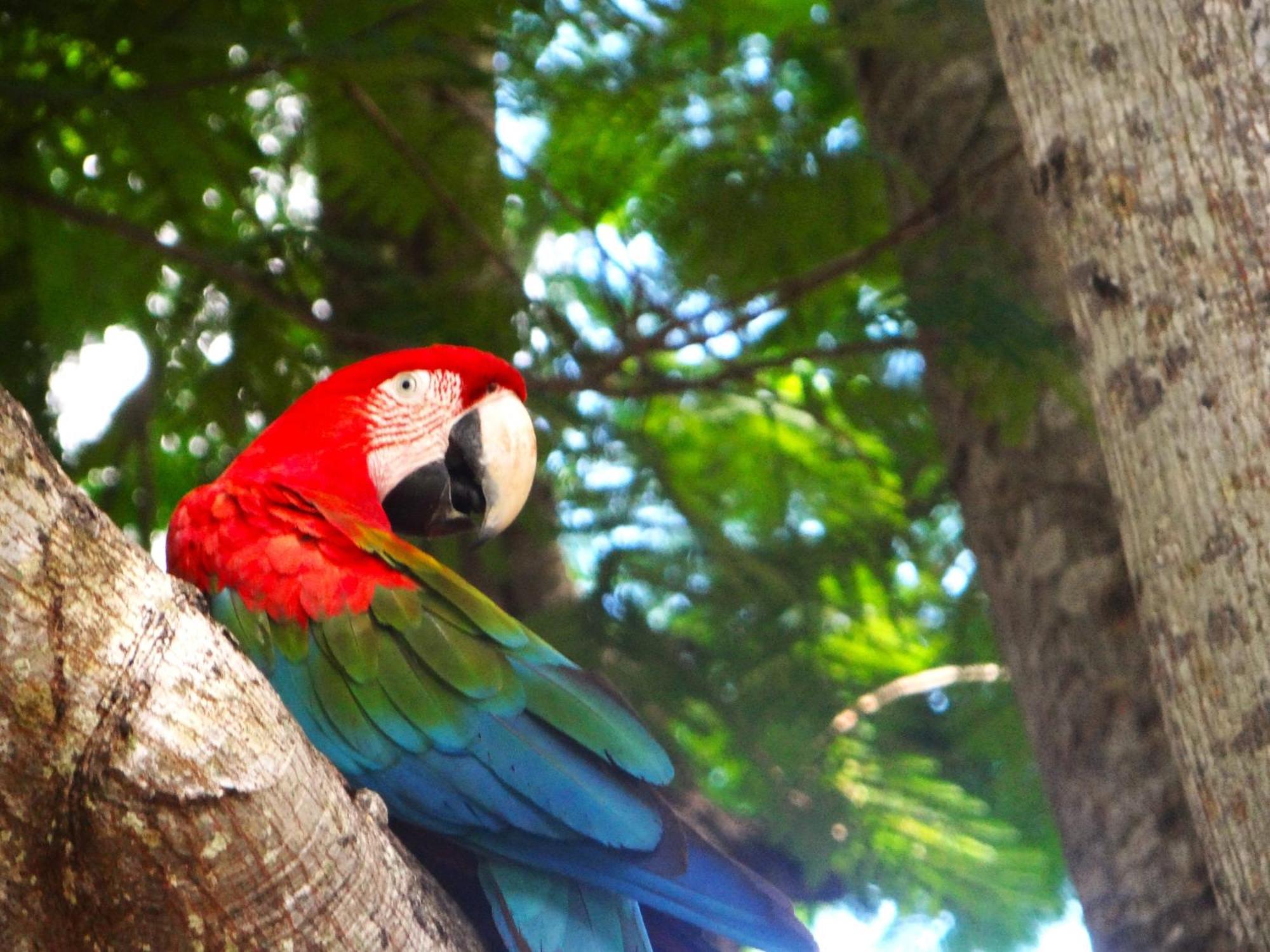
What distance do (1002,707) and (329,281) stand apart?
1718 mm

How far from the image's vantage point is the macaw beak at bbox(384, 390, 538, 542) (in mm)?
2162

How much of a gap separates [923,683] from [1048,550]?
824 mm

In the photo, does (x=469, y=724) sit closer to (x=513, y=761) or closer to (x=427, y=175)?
(x=513, y=761)

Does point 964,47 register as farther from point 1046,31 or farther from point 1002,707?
point 1002,707

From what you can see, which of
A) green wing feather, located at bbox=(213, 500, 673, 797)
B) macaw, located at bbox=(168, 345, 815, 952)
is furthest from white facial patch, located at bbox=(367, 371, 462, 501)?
green wing feather, located at bbox=(213, 500, 673, 797)

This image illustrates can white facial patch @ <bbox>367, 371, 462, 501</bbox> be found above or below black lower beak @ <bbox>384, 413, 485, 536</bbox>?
above

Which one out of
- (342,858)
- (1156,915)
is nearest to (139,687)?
(342,858)

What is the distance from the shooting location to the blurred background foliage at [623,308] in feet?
7.79

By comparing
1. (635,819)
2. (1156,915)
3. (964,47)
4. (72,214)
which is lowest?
(1156,915)

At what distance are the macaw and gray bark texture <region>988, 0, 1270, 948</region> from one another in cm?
50

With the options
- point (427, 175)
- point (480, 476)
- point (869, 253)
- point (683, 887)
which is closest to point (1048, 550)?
point (869, 253)

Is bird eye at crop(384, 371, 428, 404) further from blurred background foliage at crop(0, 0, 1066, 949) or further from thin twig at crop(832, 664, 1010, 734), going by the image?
thin twig at crop(832, 664, 1010, 734)

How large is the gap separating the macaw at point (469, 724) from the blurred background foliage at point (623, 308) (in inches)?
22.2

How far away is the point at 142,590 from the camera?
108 cm
